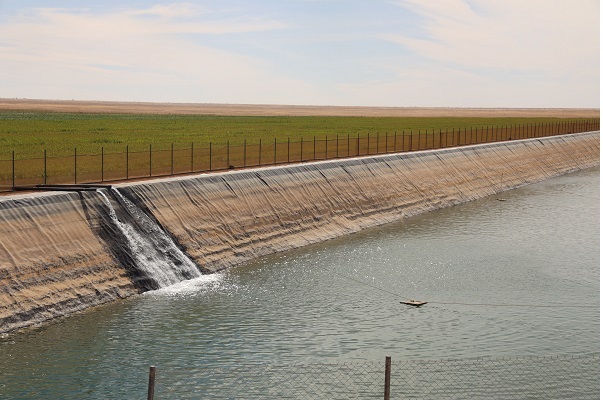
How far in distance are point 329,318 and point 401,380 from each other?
7.73 meters

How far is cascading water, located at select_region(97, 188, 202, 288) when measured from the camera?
37.5 m

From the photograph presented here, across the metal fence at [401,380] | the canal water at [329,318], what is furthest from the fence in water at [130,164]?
the metal fence at [401,380]

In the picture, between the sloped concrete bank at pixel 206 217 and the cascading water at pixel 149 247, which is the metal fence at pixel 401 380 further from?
the cascading water at pixel 149 247

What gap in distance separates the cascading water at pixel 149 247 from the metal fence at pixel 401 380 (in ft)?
40.9

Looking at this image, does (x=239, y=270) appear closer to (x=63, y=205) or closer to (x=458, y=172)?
(x=63, y=205)

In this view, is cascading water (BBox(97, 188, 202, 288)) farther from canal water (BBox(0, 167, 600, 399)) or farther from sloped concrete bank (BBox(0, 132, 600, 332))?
canal water (BBox(0, 167, 600, 399))

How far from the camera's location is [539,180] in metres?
93.0

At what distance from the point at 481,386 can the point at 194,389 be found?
7.45 m

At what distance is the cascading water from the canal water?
3.12 ft

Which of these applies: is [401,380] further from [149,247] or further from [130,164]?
[130,164]

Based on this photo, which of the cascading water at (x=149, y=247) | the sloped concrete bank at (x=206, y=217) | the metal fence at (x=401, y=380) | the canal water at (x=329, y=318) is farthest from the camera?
the cascading water at (x=149, y=247)

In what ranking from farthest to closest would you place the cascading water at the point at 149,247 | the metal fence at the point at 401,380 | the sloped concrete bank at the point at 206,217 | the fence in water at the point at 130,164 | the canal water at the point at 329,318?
1. the fence in water at the point at 130,164
2. the cascading water at the point at 149,247
3. the sloped concrete bank at the point at 206,217
4. the canal water at the point at 329,318
5. the metal fence at the point at 401,380

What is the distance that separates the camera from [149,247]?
128 ft

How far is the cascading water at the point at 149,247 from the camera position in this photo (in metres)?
37.5
